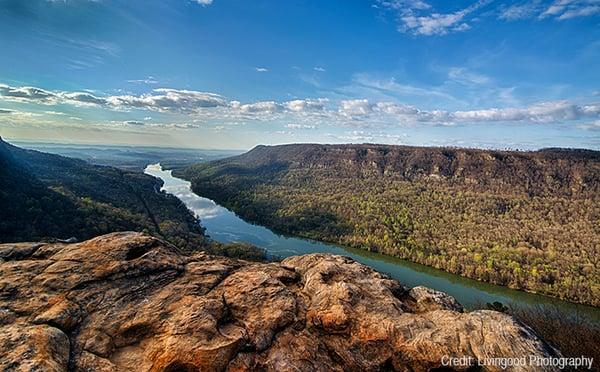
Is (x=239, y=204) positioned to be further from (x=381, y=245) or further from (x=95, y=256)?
(x=95, y=256)

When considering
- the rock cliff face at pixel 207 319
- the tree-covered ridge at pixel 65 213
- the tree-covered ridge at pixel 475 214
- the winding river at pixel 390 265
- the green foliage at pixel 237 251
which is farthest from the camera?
the tree-covered ridge at pixel 475 214

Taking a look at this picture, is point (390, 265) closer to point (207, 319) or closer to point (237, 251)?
point (237, 251)

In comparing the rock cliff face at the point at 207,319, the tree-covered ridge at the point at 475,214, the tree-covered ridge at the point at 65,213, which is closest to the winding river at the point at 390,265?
the tree-covered ridge at the point at 475,214

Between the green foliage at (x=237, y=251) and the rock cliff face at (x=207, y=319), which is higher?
the rock cliff face at (x=207, y=319)

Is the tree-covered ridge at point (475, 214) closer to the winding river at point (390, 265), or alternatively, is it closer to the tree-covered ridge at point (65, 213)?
the winding river at point (390, 265)

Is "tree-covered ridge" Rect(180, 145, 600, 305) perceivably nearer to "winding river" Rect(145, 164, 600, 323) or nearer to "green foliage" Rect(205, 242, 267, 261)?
"winding river" Rect(145, 164, 600, 323)

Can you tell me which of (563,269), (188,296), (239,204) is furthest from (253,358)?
(239,204)

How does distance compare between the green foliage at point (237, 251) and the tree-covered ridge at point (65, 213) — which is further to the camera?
the green foliage at point (237, 251)
